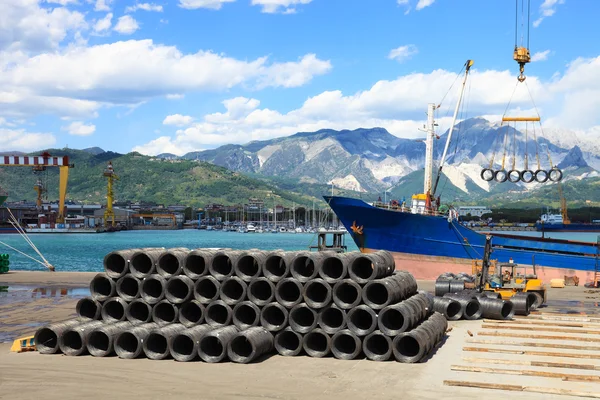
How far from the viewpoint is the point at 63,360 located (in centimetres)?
1895

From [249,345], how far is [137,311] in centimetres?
366

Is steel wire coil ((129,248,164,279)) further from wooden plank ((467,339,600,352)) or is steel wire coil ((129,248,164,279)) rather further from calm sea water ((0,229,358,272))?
calm sea water ((0,229,358,272))

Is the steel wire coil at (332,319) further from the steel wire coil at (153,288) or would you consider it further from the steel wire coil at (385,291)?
the steel wire coil at (153,288)

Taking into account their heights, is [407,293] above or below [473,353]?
above

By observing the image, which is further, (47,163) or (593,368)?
(47,163)

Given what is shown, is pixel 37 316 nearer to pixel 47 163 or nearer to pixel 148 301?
pixel 148 301

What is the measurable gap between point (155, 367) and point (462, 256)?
112ft

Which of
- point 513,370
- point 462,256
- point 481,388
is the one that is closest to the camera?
point 481,388

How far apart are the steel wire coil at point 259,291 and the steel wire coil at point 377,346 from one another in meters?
2.96

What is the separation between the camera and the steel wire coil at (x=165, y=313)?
2002cm

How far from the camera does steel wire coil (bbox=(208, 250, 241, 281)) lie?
20.2 meters

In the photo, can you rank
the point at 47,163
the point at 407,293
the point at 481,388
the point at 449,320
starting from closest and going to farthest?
the point at 481,388, the point at 407,293, the point at 449,320, the point at 47,163

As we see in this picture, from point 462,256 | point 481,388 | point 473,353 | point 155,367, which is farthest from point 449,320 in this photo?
point 462,256

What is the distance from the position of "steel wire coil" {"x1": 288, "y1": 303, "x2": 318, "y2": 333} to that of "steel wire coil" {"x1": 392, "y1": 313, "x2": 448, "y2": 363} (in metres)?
2.35
